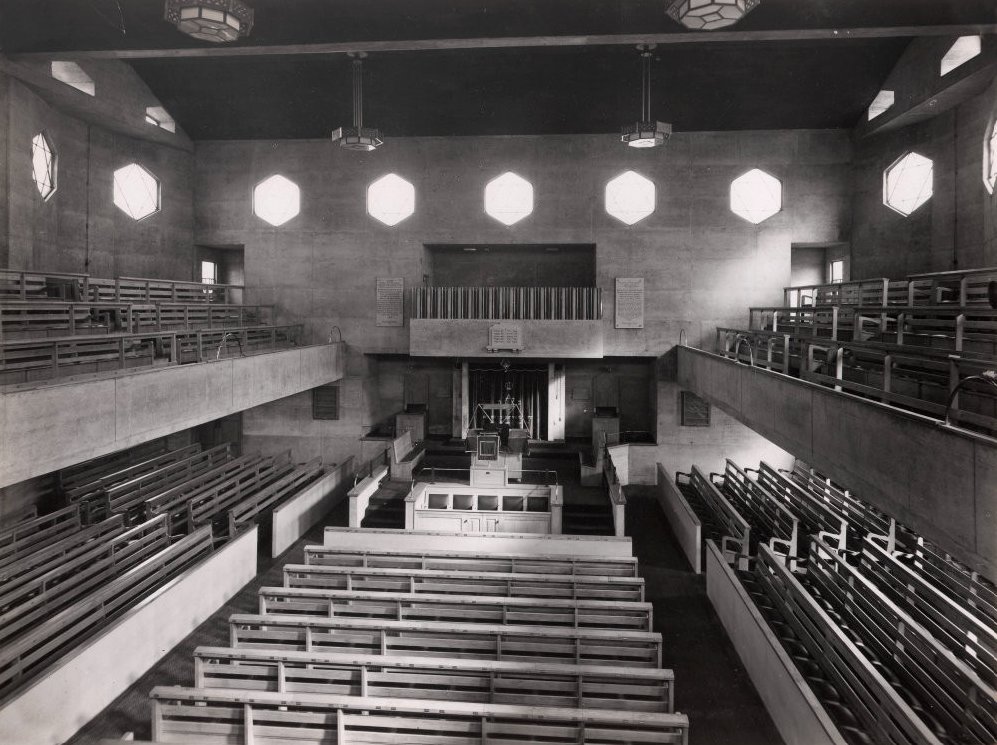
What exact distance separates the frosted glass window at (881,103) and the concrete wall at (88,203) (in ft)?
54.8

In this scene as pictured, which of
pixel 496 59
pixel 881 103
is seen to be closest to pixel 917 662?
pixel 881 103

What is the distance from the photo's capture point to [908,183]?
1359 centimetres

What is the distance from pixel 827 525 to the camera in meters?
10.7

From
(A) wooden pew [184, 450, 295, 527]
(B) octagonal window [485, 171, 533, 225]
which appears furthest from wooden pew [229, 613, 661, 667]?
(B) octagonal window [485, 171, 533, 225]

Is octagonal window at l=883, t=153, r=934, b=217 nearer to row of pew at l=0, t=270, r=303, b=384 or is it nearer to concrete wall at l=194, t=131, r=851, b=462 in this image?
concrete wall at l=194, t=131, r=851, b=462

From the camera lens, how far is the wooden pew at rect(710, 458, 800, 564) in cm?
1030

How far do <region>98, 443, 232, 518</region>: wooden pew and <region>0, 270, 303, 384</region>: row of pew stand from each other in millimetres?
2454

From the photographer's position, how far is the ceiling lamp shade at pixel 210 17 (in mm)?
8250

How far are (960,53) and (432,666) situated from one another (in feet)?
43.1

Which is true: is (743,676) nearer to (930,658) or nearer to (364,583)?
(930,658)

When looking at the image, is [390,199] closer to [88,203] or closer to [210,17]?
[88,203]

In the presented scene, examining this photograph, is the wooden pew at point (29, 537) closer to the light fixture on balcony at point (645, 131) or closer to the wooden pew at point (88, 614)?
the wooden pew at point (88, 614)

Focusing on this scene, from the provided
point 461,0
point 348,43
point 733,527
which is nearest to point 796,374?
point 733,527

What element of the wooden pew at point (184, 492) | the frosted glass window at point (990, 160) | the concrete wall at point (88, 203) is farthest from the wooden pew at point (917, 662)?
the concrete wall at point (88, 203)
